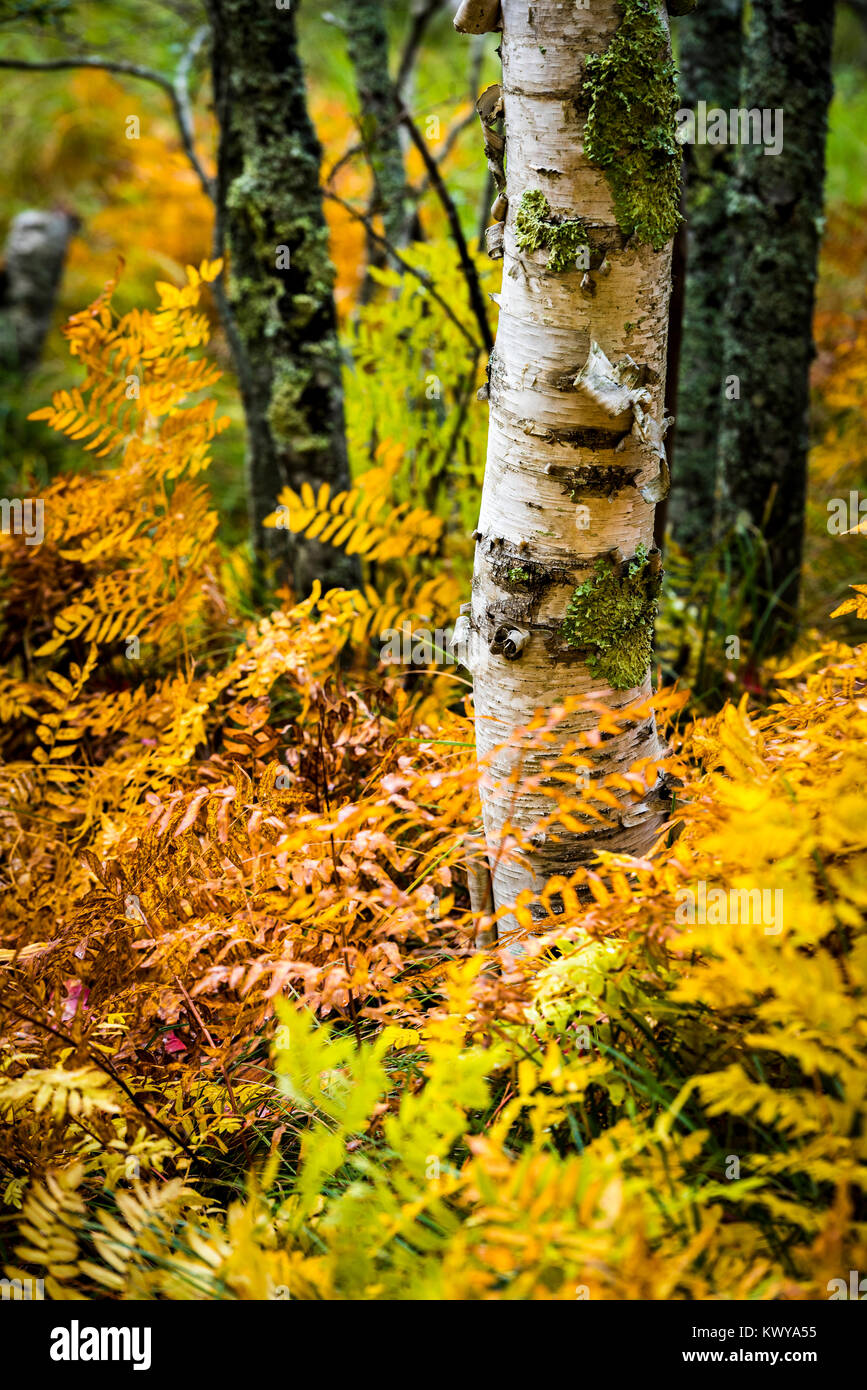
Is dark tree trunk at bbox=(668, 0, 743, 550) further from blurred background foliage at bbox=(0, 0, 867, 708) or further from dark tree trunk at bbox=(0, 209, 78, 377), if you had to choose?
dark tree trunk at bbox=(0, 209, 78, 377)

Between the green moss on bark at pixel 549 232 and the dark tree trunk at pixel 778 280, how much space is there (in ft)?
5.95

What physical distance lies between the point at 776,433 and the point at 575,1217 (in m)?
2.81

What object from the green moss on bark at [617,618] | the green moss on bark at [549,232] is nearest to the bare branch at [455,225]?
the green moss on bark at [549,232]

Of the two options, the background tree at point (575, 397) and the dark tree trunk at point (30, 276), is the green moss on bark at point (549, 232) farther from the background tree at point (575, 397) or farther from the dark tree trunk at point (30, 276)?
the dark tree trunk at point (30, 276)

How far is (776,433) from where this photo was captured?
3.09 m

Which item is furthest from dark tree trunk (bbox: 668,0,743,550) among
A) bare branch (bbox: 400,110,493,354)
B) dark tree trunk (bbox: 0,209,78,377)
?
dark tree trunk (bbox: 0,209,78,377)

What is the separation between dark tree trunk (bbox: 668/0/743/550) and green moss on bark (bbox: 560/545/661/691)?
2.16 metres

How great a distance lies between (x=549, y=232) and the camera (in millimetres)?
1369

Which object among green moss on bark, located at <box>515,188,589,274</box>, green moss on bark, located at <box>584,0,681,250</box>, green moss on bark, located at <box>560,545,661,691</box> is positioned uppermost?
green moss on bark, located at <box>584,0,681,250</box>

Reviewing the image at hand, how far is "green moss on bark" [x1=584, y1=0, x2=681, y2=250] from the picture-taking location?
4.31 feet

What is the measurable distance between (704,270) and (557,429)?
2.66 metres

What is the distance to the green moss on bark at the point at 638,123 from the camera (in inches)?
51.7
